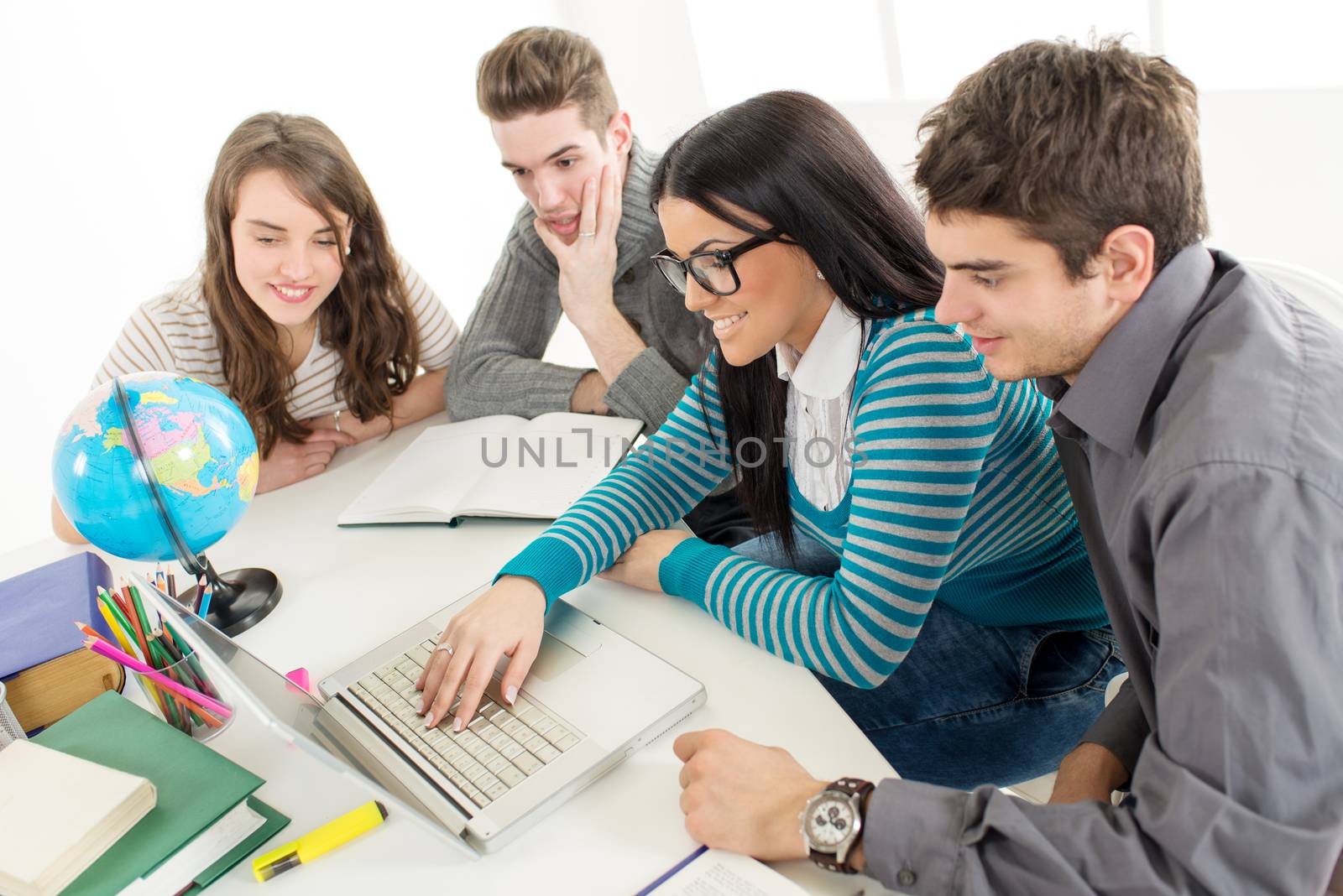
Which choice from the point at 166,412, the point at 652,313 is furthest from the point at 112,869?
the point at 652,313

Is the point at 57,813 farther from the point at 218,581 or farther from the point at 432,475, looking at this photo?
the point at 432,475

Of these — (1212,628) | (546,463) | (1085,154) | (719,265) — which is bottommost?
(546,463)

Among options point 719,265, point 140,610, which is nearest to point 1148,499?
point 719,265

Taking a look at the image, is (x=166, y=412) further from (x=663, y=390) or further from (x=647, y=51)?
(x=647, y=51)

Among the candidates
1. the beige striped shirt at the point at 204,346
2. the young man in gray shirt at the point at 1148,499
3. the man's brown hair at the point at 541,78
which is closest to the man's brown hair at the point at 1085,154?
the young man in gray shirt at the point at 1148,499

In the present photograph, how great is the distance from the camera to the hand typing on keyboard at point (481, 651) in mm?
1031

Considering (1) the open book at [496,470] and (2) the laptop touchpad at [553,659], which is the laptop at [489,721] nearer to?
(2) the laptop touchpad at [553,659]

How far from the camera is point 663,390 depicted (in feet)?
5.76

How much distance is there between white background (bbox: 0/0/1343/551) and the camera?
258 centimetres

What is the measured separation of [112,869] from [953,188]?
0.93 m

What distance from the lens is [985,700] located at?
4.17 feet

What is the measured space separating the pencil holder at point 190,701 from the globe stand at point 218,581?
17cm

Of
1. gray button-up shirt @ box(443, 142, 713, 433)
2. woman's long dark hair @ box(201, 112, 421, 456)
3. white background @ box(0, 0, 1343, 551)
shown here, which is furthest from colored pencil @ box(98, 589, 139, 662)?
white background @ box(0, 0, 1343, 551)

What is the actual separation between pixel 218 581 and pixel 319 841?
56 centimetres
